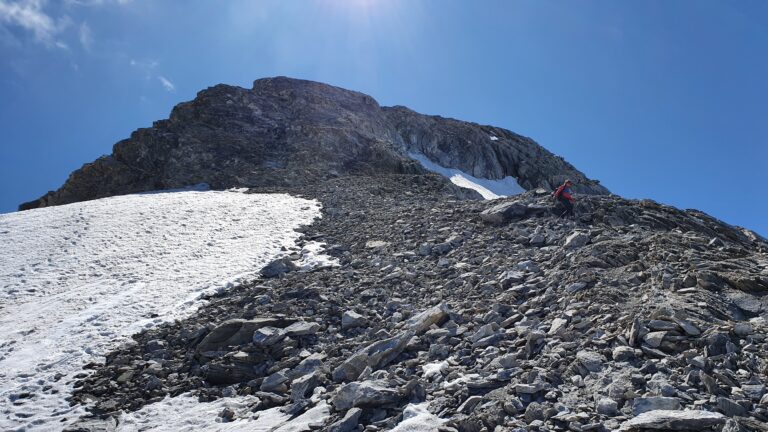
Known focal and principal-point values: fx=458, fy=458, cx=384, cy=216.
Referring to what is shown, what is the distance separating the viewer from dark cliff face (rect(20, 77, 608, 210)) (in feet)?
110

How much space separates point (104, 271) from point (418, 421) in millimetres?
14221

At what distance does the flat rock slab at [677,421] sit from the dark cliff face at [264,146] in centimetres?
2746

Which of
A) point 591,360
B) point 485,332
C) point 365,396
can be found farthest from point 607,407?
point 365,396

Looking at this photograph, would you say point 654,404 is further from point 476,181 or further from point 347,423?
point 476,181

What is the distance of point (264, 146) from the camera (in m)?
36.9

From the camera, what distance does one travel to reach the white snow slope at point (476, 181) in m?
44.2

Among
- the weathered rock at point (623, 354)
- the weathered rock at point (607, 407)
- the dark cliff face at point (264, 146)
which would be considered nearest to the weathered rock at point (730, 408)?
the weathered rock at point (607, 407)

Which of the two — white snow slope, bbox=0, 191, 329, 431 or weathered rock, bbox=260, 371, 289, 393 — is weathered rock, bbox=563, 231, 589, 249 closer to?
white snow slope, bbox=0, 191, 329, 431

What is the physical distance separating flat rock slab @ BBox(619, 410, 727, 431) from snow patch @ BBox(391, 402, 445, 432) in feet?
7.25

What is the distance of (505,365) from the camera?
6980mm

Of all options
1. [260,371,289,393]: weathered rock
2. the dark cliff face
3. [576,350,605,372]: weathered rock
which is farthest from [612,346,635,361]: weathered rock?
the dark cliff face

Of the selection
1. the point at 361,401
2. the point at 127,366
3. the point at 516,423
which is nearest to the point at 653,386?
the point at 516,423

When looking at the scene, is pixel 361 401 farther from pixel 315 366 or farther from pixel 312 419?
pixel 315 366

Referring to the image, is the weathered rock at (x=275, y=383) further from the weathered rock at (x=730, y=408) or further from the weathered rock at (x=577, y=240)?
the weathered rock at (x=577, y=240)
